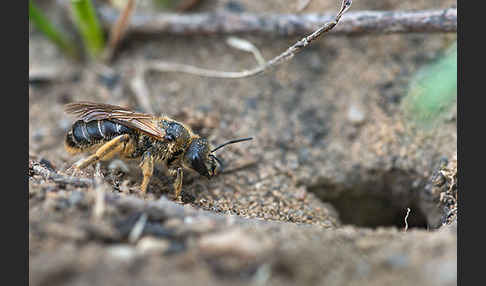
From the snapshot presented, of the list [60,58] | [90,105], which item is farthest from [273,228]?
[60,58]

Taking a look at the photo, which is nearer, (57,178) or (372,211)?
(57,178)

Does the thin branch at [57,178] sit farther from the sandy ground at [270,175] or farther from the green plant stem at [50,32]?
the green plant stem at [50,32]

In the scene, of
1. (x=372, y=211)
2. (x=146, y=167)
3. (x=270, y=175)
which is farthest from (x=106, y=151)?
(x=372, y=211)

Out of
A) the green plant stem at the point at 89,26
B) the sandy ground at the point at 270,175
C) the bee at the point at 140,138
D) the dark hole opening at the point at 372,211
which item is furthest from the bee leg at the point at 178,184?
the green plant stem at the point at 89,26

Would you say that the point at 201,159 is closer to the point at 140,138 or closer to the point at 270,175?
the point at 140,138

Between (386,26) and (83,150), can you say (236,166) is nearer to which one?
(83,150)

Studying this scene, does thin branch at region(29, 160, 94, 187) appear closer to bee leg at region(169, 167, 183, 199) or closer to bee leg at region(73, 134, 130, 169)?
bee leg at region(73, 134, 130, 169)
